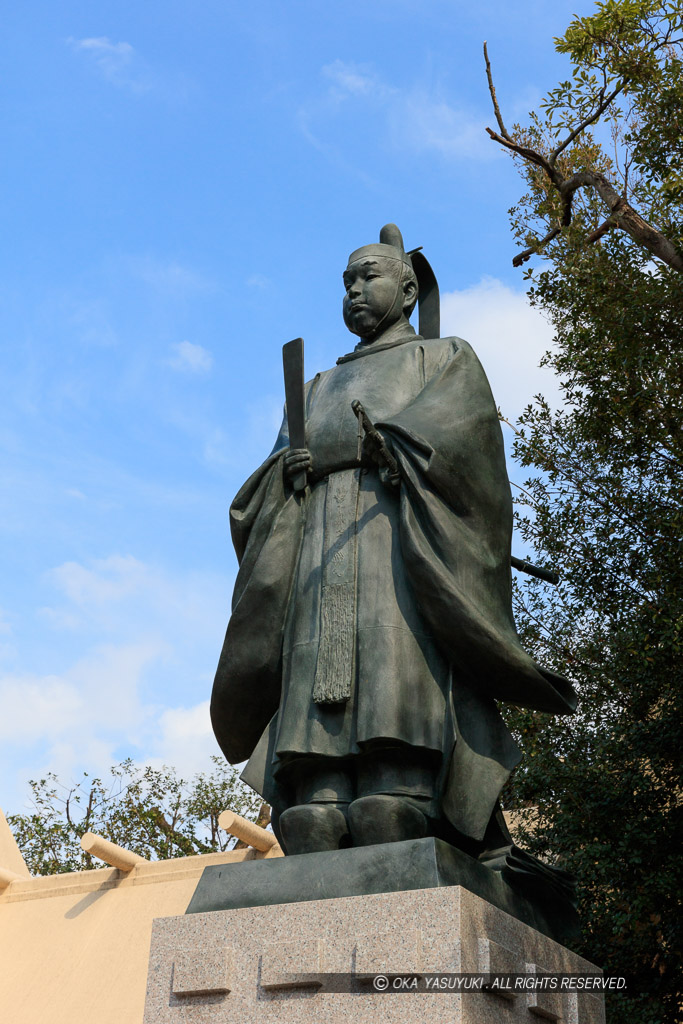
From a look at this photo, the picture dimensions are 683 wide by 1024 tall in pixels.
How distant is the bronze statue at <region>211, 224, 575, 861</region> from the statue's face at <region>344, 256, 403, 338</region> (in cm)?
21

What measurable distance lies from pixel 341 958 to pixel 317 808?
560 millimetres

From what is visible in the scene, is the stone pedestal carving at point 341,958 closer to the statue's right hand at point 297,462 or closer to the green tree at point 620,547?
the statue's right hand at point 297,462

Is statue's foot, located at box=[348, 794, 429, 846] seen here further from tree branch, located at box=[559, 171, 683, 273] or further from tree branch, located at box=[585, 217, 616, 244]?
tree branch, located at box=[585, 217, 616, 244]

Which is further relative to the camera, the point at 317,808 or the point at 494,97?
the point at 494,97

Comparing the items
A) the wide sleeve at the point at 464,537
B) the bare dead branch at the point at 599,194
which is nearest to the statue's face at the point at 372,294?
the wide sleeve at the point at 464,537

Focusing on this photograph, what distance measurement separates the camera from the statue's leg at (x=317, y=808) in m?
3.80

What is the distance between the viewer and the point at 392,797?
3.75 m

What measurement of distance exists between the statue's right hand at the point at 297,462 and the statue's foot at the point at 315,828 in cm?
122

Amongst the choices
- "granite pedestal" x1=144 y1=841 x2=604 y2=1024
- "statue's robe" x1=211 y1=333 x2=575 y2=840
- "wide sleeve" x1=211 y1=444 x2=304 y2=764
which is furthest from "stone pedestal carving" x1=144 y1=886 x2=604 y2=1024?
"wide sleeve" x1=211 y1=444 x2=304 y2=764

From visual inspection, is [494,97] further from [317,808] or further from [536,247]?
[317,808]

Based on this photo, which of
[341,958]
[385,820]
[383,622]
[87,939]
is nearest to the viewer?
[341,958]

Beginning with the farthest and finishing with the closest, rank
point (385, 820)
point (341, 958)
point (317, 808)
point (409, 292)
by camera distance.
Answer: point (409, 292)
point (317, 808)
point (385, 820)
point (341, 958)

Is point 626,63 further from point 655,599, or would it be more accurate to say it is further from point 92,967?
point 92,967

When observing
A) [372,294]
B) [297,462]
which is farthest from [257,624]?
[372,294]
